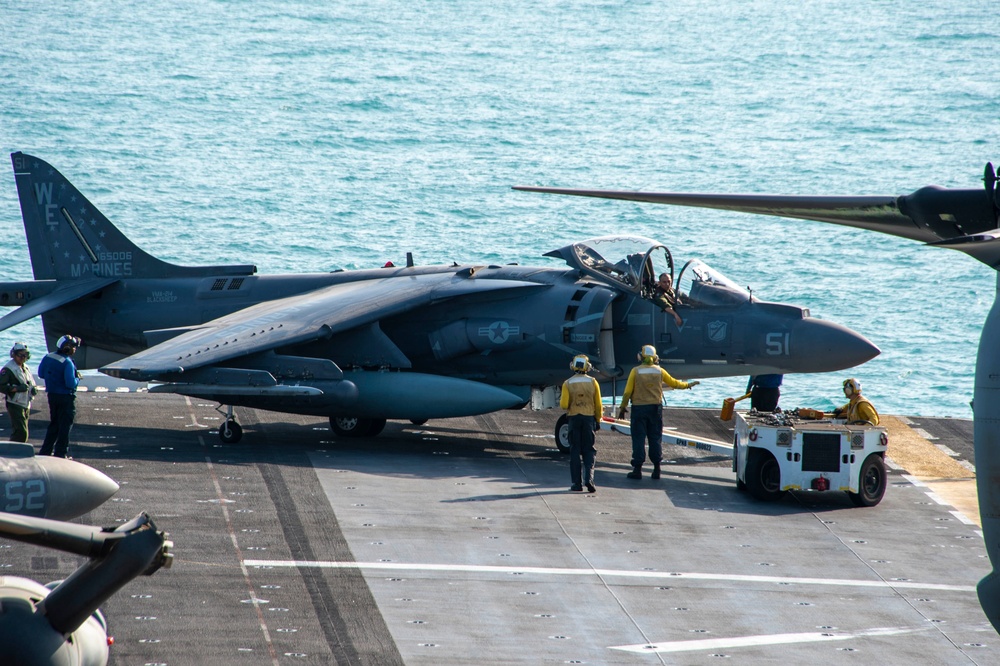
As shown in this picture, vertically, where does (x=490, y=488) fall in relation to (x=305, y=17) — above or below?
below

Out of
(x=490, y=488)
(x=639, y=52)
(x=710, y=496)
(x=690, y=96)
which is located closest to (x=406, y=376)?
(x=490, y=488)

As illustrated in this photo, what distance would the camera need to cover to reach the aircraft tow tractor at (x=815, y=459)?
1529 cm

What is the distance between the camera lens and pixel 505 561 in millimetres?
12898

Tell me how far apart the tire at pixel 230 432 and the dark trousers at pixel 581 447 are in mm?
5402

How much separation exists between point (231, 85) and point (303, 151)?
11.5 m

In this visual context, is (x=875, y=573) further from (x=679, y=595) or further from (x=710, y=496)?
(x=710, y=496)

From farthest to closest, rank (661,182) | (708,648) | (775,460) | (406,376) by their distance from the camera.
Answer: (661,182) < (406,376) < (775,460) < (708,648)

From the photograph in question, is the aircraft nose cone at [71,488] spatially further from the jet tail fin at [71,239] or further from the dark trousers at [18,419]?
the jet tail fin at [71,239]

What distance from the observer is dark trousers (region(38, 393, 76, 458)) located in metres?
16.0

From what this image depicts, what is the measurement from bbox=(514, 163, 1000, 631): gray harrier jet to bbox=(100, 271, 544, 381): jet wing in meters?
10.2

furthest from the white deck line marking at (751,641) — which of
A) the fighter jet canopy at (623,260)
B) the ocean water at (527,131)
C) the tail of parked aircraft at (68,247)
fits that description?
the ocean water at (527,131)

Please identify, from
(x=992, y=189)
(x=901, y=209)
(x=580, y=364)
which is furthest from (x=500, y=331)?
(x=992, y=189)

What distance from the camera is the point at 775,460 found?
51.1 ft

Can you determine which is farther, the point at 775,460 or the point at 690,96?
the point at 690,96
